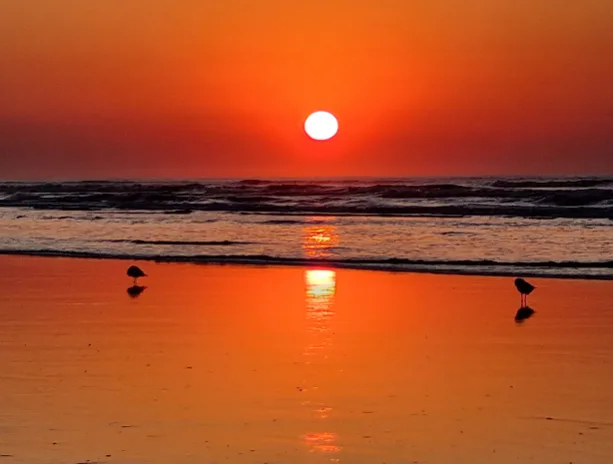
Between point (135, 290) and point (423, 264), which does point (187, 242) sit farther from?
point (135, 290)

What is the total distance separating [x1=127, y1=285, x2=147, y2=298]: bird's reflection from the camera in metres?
14.4

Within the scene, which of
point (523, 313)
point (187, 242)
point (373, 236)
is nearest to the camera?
point (523, 313)

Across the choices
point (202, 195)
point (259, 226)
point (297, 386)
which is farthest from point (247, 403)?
point (202, 195)

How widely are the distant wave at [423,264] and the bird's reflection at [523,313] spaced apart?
14.4ft

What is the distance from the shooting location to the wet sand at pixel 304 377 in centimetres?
668

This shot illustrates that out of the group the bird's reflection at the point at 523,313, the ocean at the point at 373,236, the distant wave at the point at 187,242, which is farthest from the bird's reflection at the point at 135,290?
the distant wave at the point at 187,242

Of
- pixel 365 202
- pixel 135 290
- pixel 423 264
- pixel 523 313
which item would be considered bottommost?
pixel 523 313

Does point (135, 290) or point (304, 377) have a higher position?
point (135, 290)

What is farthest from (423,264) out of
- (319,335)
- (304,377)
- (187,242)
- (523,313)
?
(304,377)

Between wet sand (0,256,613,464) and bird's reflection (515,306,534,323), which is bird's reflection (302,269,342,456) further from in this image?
bird's reflection (515,306,534,323)

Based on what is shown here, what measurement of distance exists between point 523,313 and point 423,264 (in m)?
6.63

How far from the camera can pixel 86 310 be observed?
12711 mm

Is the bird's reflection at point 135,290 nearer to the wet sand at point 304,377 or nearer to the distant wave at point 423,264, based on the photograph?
the wet sand at point 304,377

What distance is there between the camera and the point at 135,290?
15.0 meters
